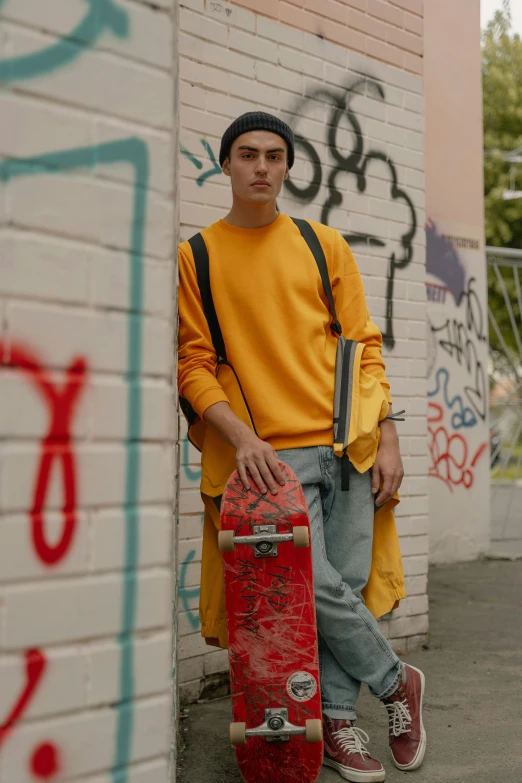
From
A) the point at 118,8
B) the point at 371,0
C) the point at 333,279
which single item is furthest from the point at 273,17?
the point at 118,8

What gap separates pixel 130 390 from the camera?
1.66 meters

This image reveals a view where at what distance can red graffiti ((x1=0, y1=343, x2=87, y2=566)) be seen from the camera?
5.00ft

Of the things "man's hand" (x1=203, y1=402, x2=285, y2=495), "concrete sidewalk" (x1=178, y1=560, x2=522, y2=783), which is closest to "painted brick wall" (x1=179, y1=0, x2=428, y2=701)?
"concrete sidewalk" (x1=178, y1=560, x2=522, y2=783)

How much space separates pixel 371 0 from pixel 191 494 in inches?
103

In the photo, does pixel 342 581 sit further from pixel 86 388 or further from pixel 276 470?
pixel 86 388

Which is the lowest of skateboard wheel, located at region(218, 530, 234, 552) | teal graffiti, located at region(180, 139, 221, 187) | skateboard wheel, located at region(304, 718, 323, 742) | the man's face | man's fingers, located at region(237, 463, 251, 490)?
skateboard wheel, located at region(304, 718, 323, 742)

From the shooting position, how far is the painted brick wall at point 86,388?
151 centimetres

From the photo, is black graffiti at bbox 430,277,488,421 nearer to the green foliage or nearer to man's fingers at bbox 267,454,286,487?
man's fingers at bbox 267,454,286,487

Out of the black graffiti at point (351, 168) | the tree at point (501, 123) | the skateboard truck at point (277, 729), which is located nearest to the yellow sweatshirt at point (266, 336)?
the skateboard truck at point (277, 729)

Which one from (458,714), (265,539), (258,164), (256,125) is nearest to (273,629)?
(265,539)

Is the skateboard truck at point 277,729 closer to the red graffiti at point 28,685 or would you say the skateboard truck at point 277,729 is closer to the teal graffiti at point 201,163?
the red graffiti at point 28,685

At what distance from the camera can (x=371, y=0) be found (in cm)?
426

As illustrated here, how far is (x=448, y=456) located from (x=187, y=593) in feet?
11.9

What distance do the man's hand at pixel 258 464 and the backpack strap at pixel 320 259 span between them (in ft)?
1.76
